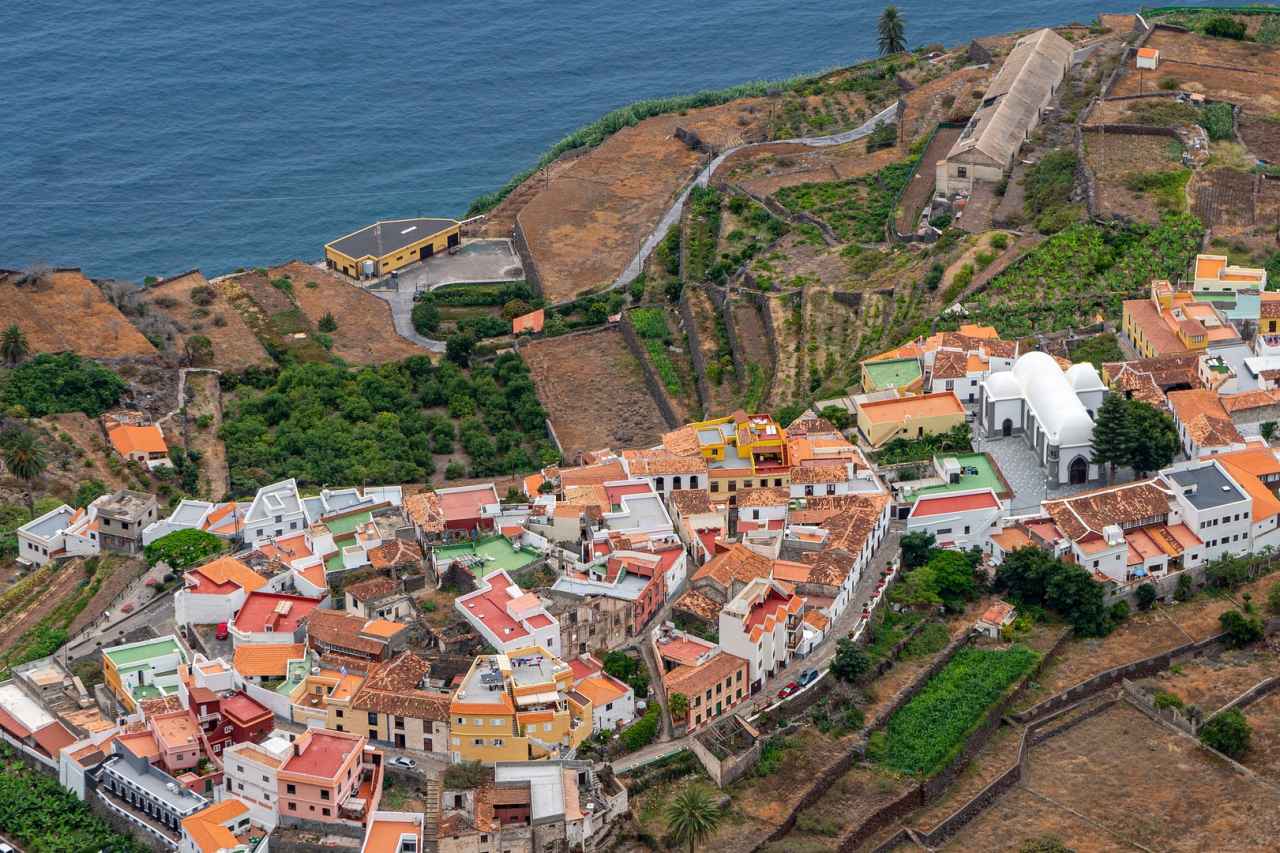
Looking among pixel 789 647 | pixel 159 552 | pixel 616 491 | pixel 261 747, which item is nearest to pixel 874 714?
pixel 789 647

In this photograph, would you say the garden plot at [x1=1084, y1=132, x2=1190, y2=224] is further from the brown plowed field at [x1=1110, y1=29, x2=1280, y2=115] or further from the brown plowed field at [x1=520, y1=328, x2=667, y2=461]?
the brown plowed field at [x1=520, y1=328, x2=667, y2=461]

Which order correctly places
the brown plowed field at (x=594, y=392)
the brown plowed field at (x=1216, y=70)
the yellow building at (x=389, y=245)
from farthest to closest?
the yellow building at (x=389, y=245) → the brown plowed field at (x=1216, y=70) → the brown plowed field at (x=594, y=392)

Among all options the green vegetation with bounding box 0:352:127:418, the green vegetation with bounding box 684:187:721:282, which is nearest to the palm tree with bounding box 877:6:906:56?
the green vegetation with bounding box 684:187:721:282

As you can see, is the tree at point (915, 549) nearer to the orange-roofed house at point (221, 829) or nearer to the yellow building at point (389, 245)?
the orange-roofed house at point (221, 829)

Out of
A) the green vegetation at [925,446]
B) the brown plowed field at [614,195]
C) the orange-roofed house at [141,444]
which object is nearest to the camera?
the green vegetation at [925,446]

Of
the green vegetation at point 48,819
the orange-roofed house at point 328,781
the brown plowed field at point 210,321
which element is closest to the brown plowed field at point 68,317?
the brown plowed field at point 210,321

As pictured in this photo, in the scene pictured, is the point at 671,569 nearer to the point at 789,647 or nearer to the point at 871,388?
the point at 789,647
